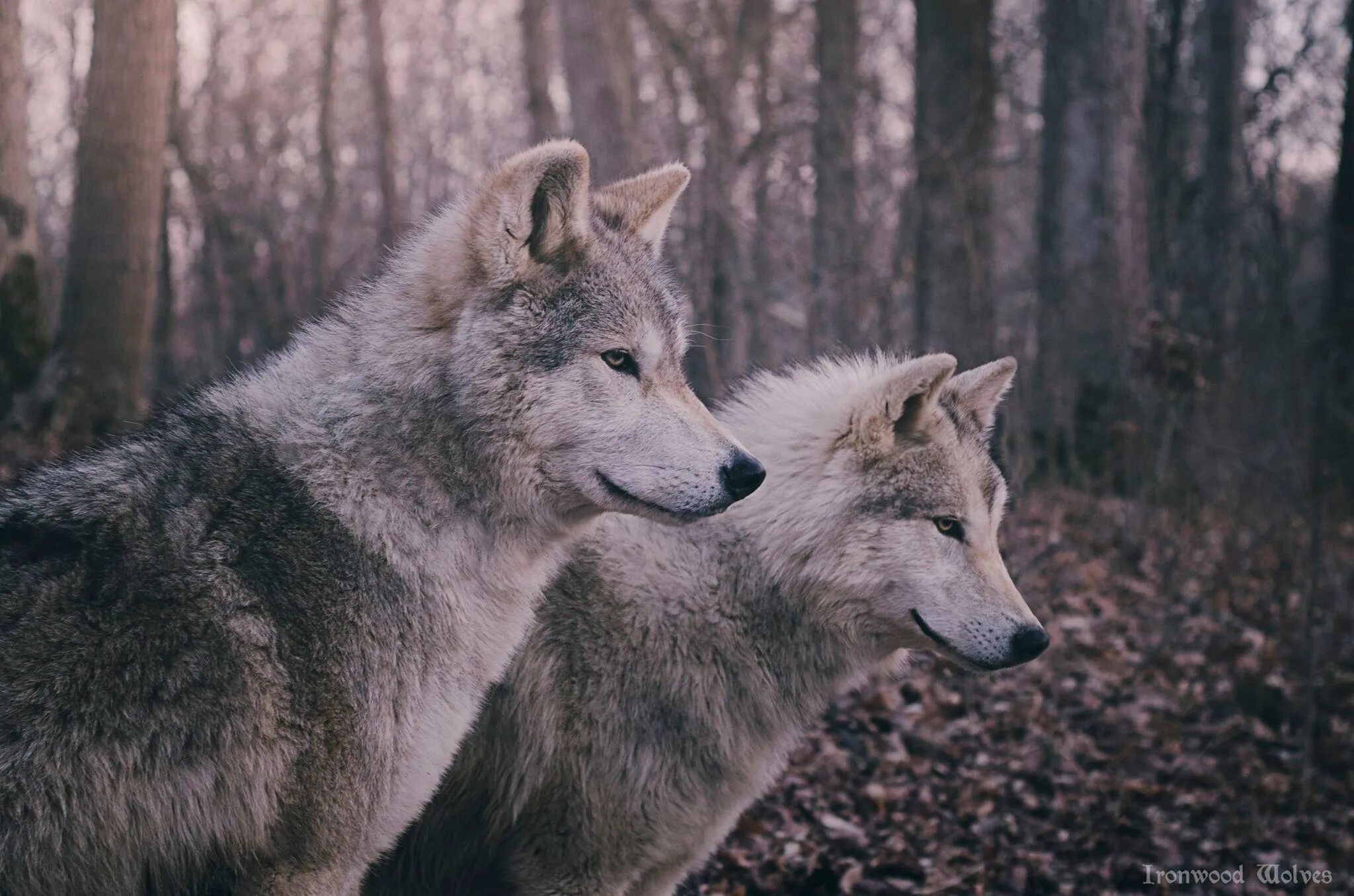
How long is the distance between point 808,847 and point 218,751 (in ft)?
10.8

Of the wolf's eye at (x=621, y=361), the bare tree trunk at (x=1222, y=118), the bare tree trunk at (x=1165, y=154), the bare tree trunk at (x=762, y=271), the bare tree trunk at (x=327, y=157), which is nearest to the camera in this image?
the wolf's eye at (x=621, y=361)

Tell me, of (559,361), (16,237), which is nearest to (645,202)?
(559,361)

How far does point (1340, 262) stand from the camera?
10.9m

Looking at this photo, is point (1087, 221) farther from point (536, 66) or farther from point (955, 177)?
point (536, 66)

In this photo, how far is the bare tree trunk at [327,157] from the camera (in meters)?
14.2

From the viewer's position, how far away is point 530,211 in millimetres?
3117

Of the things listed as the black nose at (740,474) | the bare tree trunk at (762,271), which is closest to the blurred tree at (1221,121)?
the bare tree trunk at (762,271)

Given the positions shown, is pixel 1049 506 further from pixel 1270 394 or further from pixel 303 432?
pixel 303 432

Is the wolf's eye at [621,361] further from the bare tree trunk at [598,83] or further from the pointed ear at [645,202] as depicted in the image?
the bare tree trunk at [598,83]

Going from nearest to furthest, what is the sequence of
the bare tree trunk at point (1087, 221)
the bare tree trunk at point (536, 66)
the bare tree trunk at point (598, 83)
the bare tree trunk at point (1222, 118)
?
the bare tree trunk at point (1087, 221)
the bare tree trunk at point (598, 83)
the bare tree trunk at point (1222, 118)
the bare tree trunk at point (536, 66)

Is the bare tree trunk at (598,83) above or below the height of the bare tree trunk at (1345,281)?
above

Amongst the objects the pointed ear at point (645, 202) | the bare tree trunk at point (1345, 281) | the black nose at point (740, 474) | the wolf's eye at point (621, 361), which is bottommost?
the bare tree trunk at point (1345, 281)

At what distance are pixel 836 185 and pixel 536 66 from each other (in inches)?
261

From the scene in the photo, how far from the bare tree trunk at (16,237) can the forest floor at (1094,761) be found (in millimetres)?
6445
